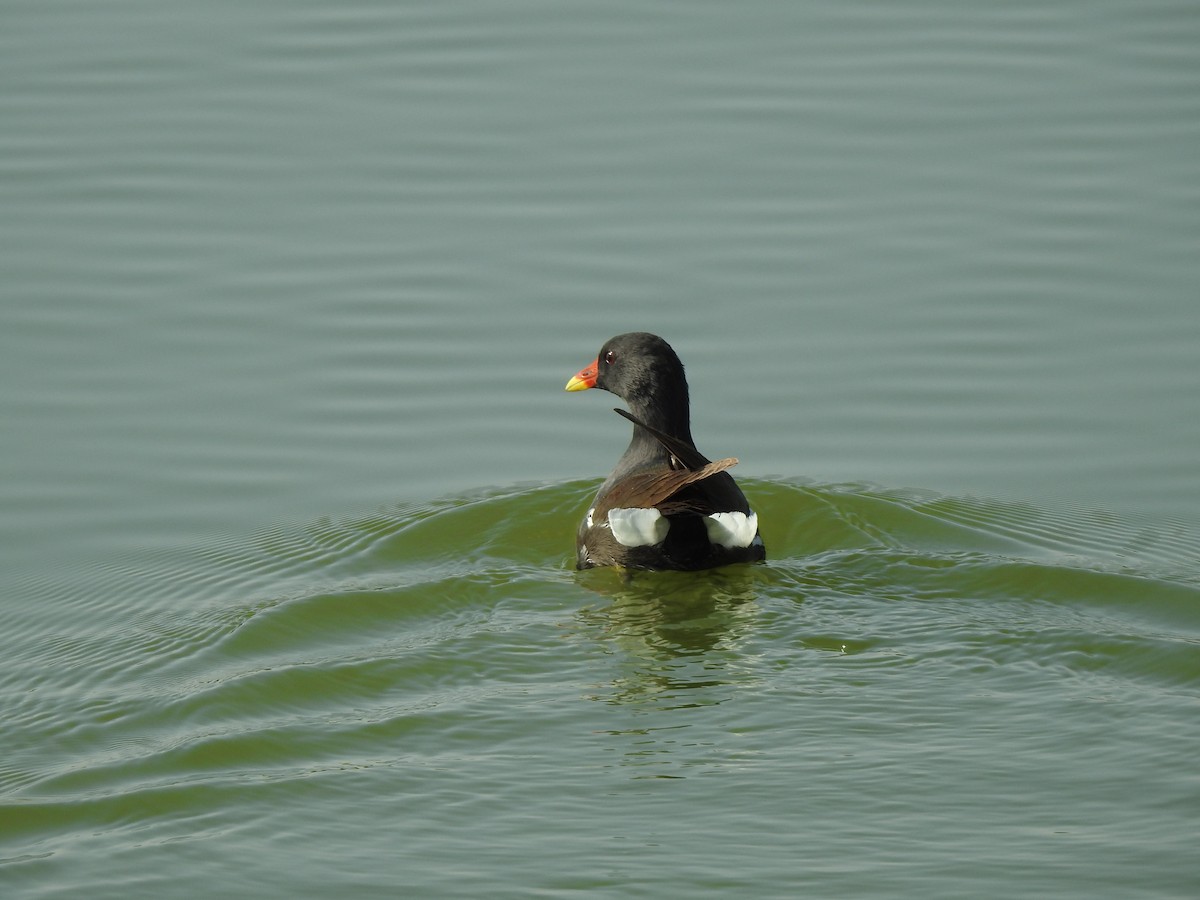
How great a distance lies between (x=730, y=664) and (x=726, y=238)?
631 centimetres

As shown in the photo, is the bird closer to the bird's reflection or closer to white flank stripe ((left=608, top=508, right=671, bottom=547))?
white flank stripe ((left=608, top=508, right=671, bottom=547))

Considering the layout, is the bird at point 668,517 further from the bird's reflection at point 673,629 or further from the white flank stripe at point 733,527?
the bird's reflection at point 673,629

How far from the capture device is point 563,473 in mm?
10523

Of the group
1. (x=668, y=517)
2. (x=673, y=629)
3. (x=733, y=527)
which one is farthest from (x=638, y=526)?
(x=673, y=629)

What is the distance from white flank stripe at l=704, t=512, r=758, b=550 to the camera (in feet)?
28.1

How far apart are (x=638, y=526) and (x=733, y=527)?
48cm

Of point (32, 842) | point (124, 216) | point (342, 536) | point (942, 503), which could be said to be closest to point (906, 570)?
point (942, 503)

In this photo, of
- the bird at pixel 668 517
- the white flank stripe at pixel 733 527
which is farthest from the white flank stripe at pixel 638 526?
the white flank stripe at pixel 733 527

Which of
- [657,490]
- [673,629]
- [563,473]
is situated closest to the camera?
[673,629]

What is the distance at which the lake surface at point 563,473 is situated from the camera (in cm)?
603

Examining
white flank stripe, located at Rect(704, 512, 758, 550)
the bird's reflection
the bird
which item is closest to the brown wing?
the bird

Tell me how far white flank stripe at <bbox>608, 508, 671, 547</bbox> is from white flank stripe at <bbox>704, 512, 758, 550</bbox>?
0.77 feet

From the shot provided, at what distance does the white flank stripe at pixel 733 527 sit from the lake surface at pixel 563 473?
0.28 metres

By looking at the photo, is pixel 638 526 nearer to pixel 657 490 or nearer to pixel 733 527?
pixel 657 490
